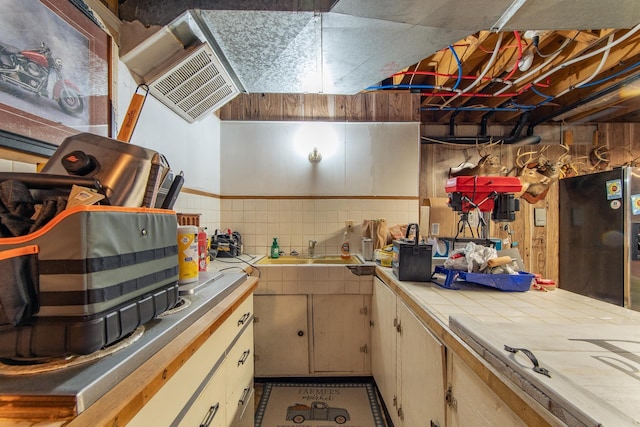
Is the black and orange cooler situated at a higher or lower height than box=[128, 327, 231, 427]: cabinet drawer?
higher

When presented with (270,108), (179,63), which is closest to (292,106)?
(270,108)

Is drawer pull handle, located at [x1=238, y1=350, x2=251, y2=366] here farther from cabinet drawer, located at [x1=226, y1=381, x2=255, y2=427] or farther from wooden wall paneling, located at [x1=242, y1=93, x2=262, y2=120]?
wooden wall paneling, located at [x1=242, y1=93, x2=262, y2=120]

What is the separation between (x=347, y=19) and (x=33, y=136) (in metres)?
1.36

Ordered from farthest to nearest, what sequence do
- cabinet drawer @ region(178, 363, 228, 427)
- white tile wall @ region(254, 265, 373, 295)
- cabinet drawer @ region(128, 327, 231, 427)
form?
white tile wall @ region(254, 265, 373, 295) → cabinet drawer @ region(178, 363, 228, 427) → cabinet drawer @ region(128, 327, 231, 427)

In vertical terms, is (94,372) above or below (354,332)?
above

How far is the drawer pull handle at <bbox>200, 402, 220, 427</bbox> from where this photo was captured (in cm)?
79

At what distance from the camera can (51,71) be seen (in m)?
0.89

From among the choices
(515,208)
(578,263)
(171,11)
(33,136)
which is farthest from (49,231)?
(578,263)

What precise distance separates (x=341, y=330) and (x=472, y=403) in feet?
4.42

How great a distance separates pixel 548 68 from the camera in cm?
210

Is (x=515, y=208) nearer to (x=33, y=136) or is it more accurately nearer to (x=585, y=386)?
(x=585, y=386)

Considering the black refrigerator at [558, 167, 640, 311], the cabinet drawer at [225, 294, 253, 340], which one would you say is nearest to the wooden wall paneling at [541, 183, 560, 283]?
the black refrigerator at [558, 167, 640, 311]

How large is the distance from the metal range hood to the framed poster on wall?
0.63ft

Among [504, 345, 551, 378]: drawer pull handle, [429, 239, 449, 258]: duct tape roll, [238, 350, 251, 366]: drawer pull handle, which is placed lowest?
[238, 350, 251, 366]: drawer pull handle
